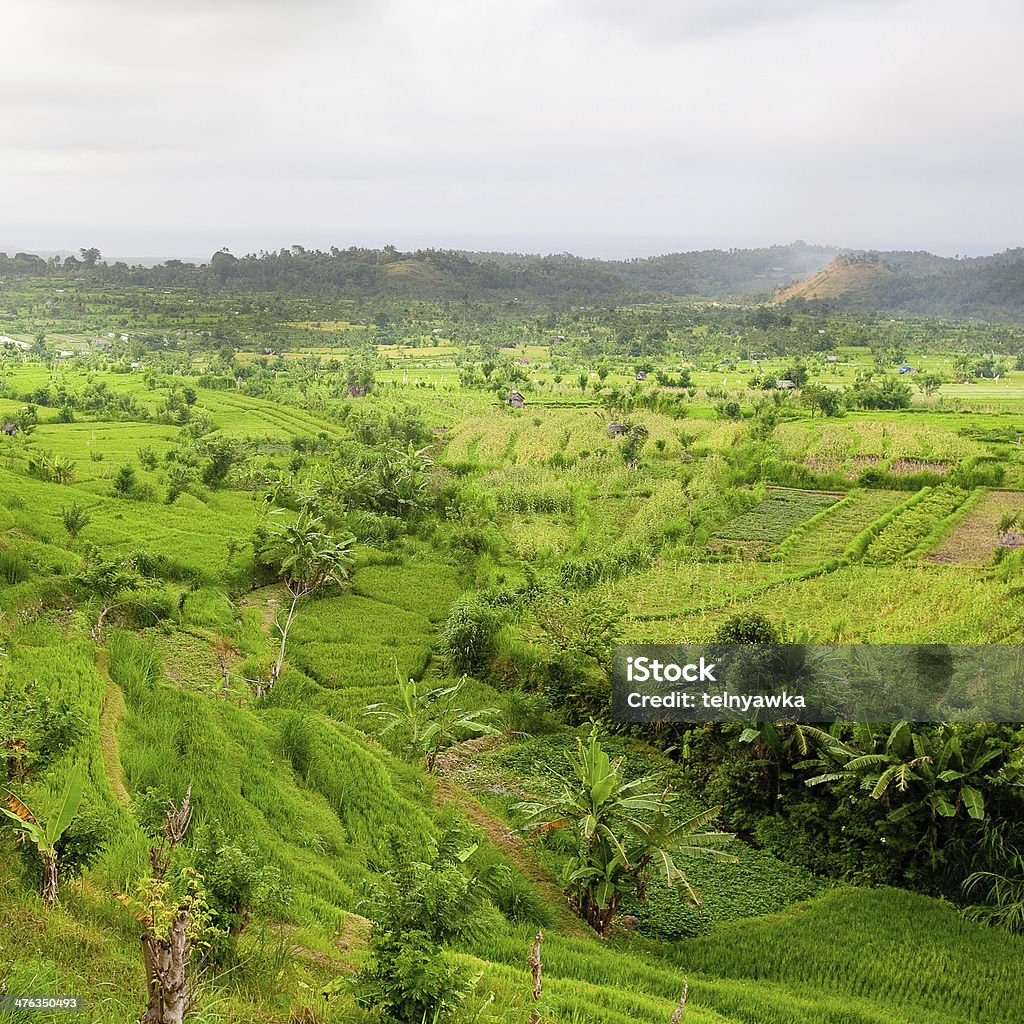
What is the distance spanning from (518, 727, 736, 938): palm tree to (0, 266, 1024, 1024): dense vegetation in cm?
3

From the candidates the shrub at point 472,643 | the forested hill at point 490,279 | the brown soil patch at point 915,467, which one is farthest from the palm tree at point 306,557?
the forested hill at point 490,279

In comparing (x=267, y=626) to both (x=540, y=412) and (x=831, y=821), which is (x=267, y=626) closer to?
(x=831, y=821)

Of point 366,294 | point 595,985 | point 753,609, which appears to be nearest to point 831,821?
point 595,985

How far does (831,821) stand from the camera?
741 cm

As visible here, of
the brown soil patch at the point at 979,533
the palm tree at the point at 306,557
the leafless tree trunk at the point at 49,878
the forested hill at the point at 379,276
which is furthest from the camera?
the forested hill at the point at 379,276

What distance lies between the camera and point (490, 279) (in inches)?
3625

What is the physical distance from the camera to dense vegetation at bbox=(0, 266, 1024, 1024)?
409cm

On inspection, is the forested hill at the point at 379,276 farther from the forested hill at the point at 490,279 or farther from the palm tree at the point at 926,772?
the palm tree at the point at 926,772

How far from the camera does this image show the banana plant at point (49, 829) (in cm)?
391

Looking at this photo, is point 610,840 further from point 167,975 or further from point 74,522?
point 74,522

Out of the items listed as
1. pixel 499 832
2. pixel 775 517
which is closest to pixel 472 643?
pixel 499 832

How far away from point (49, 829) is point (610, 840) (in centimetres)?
375

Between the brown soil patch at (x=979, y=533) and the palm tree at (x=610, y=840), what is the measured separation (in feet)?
36.5

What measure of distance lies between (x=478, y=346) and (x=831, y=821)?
170ft
